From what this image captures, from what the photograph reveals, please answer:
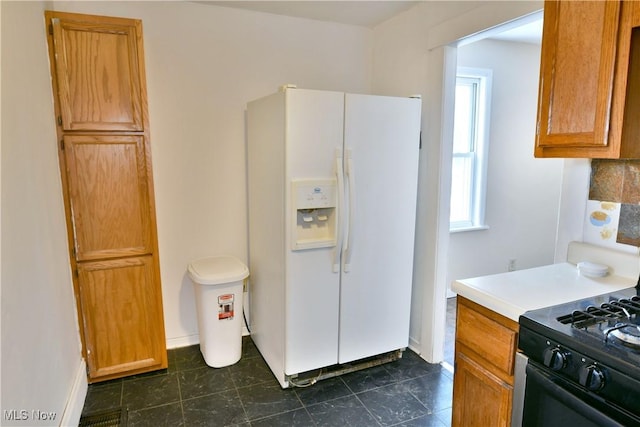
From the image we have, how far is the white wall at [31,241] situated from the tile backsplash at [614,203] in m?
2.38

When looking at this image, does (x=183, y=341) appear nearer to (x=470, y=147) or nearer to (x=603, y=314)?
(x=603, y=314)

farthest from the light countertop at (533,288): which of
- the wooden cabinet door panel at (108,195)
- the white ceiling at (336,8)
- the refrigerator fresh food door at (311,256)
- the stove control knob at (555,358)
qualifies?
the wooden cabinet door panel at (108,195)

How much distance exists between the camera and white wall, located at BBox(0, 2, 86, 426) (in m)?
1.50

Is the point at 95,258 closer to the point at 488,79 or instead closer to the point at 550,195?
the point at 488,79

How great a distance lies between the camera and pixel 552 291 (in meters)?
1.61

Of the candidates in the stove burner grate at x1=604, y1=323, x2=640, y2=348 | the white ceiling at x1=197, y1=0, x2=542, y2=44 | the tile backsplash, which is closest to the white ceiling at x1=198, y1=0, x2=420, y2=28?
the white ceiling at x1=197, y1=0, x2=542, y2=44

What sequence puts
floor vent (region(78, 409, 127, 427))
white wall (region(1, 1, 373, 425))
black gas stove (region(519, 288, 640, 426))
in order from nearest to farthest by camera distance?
black gas stove (region(519, 288, 640, 426)), white wall (region(1, 1, 373, 425)), floor vent (region(78, 409, 127, 427))

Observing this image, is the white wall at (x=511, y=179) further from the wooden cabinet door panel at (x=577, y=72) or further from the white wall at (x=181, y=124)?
the wooden cabinet door panel at (x=577, y=72)

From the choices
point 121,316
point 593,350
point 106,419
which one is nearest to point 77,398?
point 106,419

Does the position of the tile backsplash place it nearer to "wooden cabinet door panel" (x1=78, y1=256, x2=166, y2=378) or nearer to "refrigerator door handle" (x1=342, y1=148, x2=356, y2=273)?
"refrigerator door handle" (x1=342, y1=148, x2=356, y2=273)

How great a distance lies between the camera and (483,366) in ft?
5.29

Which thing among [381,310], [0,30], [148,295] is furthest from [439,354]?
[0,30]

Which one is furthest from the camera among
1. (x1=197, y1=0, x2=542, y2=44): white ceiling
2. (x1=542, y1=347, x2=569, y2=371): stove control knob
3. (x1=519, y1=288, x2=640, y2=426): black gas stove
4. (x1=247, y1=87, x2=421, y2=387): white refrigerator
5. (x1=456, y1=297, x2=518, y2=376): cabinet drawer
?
(x1=197, y1=0, x2=542, y2=44): white ceiling

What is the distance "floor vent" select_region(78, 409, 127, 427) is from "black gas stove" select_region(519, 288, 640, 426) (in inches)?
Result: 79.2
